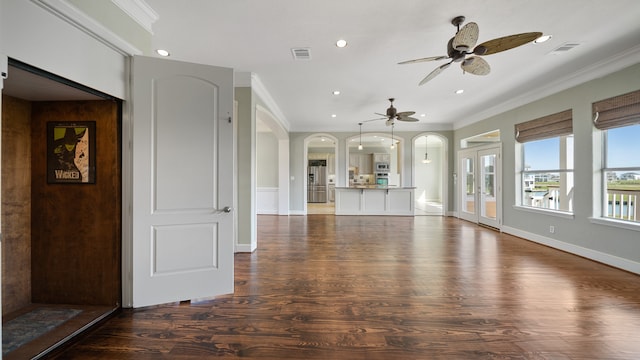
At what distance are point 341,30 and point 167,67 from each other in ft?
5.96

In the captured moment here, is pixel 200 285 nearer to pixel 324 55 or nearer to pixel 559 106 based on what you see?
pixel 324 55

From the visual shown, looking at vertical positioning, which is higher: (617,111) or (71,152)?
(617,111)

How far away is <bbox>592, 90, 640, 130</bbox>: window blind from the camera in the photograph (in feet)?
10.7

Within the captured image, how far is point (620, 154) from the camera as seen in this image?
11.8 ft

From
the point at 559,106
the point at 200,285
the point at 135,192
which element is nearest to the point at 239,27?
the point at 135,192

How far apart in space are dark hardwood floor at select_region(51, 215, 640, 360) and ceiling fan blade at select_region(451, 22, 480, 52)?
8.19ft

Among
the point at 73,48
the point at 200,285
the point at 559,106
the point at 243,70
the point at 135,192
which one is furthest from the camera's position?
the point at 559,106

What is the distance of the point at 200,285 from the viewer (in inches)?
98.3

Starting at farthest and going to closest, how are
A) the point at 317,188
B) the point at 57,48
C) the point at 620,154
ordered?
the point at 317,188 < the point at 620,154 < the point at 57,48

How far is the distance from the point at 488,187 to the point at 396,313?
546cm

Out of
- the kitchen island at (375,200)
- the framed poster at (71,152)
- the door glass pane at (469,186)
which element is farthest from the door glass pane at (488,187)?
the framed poster at (71,152)

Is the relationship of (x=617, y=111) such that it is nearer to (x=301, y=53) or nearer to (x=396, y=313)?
(x=396, y=313)

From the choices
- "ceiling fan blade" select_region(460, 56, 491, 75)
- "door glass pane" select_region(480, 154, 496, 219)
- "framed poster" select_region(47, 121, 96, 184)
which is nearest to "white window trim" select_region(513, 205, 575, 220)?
"door glass pane" select_region(480, 154, 496, 219)

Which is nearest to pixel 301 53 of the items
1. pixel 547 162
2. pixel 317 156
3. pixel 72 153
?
pixel 72 153
